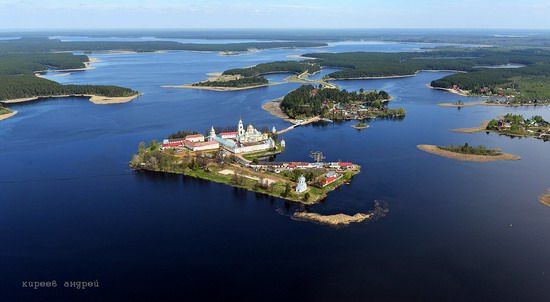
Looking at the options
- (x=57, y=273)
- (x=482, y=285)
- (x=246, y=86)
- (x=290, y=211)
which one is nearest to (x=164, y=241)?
(x=57, y=273)

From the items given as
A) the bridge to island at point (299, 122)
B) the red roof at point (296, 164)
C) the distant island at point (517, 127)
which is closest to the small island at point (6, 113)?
the bridge to island at point (299, 122)

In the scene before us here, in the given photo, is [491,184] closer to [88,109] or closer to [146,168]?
[146,168]

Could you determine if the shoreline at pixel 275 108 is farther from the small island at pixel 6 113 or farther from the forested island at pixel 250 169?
the small island at pixel 6 113

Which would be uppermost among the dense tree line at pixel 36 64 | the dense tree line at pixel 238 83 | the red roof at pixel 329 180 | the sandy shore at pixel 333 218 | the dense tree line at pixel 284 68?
the dense tree line at pixel 36 64

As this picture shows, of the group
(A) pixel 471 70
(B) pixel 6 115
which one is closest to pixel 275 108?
(B) pixel 6 115

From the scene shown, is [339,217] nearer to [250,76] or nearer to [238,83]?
[238,83]
